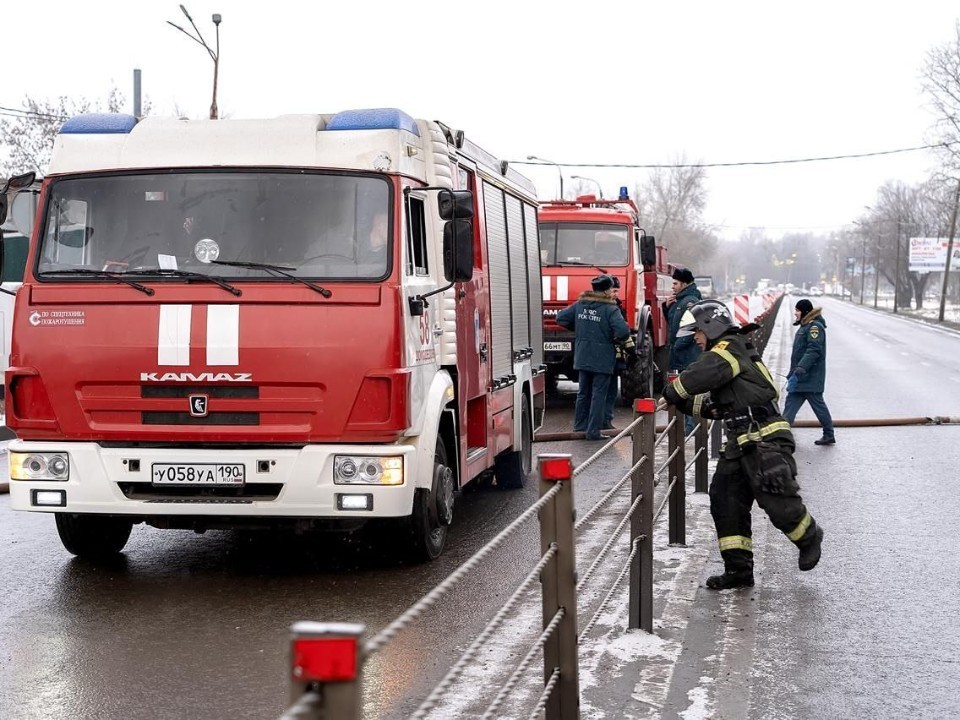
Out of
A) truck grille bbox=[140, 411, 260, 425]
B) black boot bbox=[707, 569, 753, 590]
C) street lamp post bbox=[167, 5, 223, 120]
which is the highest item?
street lamp post bbox=[167, 5, 223, 120]

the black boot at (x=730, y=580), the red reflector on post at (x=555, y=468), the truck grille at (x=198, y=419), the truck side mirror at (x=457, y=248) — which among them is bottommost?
the black boot at (x=730, y=580)

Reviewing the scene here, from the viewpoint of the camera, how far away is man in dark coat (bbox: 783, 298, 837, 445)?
528 inches

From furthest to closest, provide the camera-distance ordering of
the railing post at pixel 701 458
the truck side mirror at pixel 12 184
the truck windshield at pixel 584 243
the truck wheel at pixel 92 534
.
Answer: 1. the truck windshield at pixel 584 243
2. the railing post at pixel 701 458
3. the truck wheel at pixel 92 534
4. the truck side mirror at pixel 12 184

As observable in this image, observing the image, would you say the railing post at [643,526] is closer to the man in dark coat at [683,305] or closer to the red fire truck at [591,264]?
the man in dark coat at [683,305]

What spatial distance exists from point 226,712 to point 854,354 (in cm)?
3013

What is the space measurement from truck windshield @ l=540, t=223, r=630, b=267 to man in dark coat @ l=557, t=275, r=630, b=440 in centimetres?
389

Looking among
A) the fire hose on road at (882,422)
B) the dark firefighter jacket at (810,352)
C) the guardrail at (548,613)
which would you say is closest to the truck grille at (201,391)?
the guardrail at (548,613)

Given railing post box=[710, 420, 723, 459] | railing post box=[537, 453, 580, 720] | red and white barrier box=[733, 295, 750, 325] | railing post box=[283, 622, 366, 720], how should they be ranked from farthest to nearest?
red and white barrier box=[733, 295, 750, 325] → railing post box=[710, 420, 723, 459] → railing post box=[537, 453, 580, 720] → railing post box=[283, 622, 366, 720]

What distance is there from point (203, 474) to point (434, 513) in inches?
55.0

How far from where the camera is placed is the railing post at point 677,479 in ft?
25.7

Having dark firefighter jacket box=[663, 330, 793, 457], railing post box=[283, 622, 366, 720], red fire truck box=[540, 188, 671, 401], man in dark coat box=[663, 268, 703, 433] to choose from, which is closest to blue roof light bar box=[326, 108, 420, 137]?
dark firefighter jacket box=[663, 330, 793, 457]

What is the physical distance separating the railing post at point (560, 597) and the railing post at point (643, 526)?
6.30ft

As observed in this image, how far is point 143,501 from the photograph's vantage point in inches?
269

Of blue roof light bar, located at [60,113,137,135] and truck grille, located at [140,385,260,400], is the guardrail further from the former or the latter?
blue roof light bar, located at [60,113,137,135]
